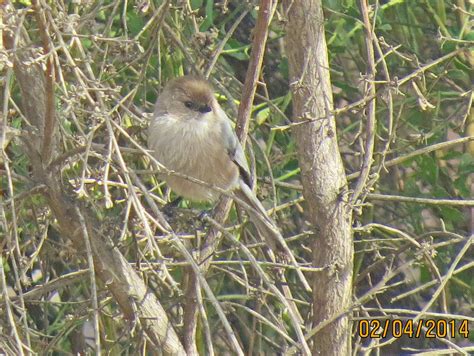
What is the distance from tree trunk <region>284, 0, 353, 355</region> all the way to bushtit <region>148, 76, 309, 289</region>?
55 cm

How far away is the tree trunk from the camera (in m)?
3.82

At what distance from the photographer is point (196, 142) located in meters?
4.62

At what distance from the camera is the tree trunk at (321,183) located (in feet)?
12.5

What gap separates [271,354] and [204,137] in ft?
5.01

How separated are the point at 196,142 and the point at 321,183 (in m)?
0.99

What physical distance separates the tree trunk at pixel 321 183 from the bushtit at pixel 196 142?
0.55 meters

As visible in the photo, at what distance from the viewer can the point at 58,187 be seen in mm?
3289
